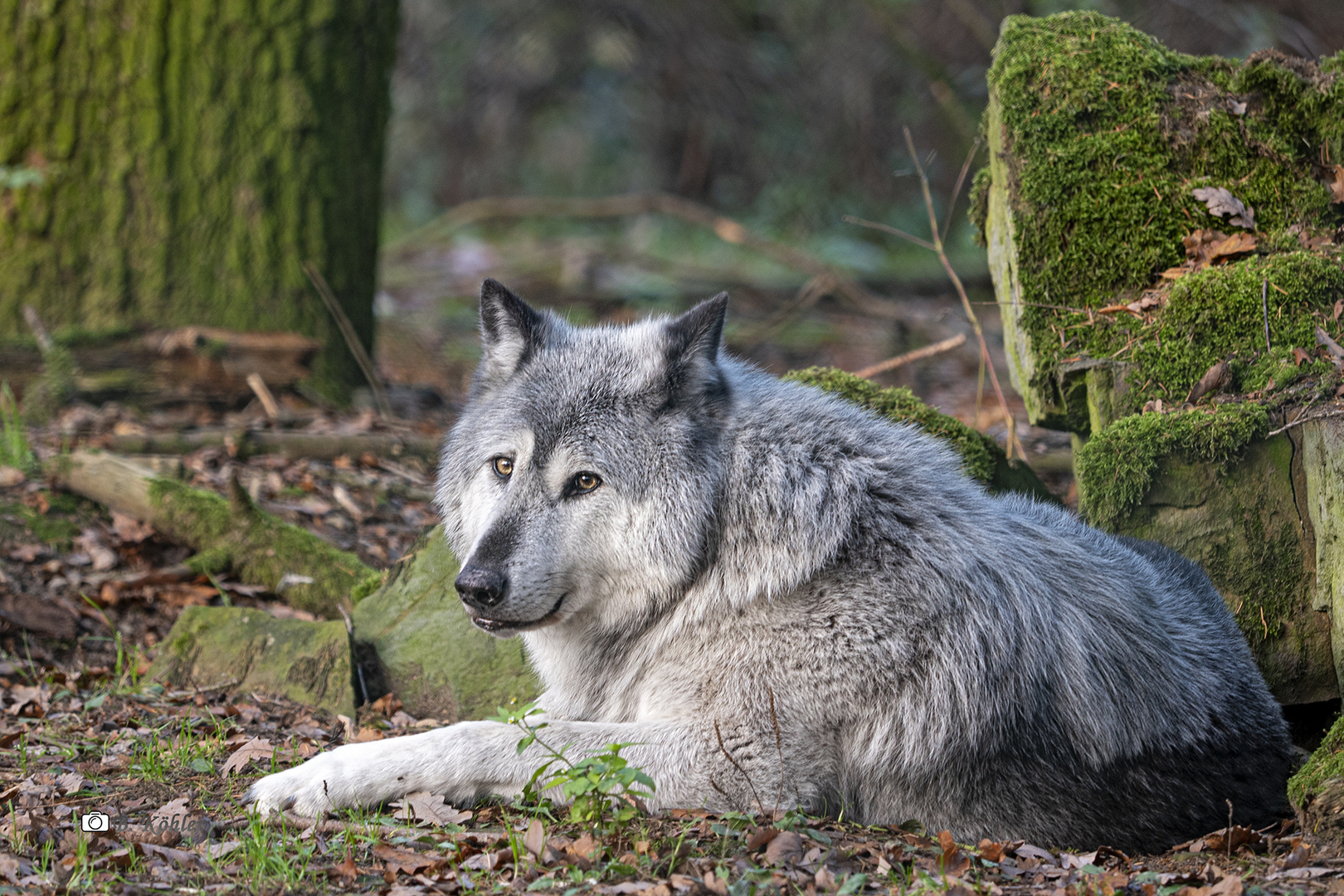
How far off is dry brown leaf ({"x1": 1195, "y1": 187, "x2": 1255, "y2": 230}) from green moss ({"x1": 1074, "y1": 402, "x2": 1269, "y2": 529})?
1053mm

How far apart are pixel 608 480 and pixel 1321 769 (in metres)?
2.84

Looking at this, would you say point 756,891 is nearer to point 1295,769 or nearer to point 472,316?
point 1295,769

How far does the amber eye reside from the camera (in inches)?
160

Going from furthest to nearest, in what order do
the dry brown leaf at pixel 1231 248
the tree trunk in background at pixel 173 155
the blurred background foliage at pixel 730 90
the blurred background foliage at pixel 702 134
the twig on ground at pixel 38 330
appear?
the blurred background foliage at pixel 730 90 → the blurred background foliage at pixel 702 134 → the tree trunk in background at pixel 173 155 → the twig on ground at pixel 38 330 → the dry brown leaf at pixel 1231 248

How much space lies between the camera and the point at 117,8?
8062mm

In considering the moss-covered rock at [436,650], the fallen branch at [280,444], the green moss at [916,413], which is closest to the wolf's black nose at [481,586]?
the moss-covered rock at [436,650]

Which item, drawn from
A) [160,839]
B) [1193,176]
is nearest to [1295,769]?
[1193,176]

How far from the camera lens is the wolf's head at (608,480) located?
3.97 metres

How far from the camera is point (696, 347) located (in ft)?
13.5

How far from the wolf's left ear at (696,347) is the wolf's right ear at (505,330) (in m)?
0.63

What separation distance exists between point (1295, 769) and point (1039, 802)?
1.26 m

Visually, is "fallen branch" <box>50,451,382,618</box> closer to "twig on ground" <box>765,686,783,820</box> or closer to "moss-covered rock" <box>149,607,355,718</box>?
"moss-covered rock" <box>149,607,355,718</box>

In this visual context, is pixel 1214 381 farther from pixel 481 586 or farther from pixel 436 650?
pixel 436 650

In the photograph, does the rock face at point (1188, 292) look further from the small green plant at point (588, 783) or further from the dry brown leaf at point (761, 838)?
the small green plant at point (588, 783)
